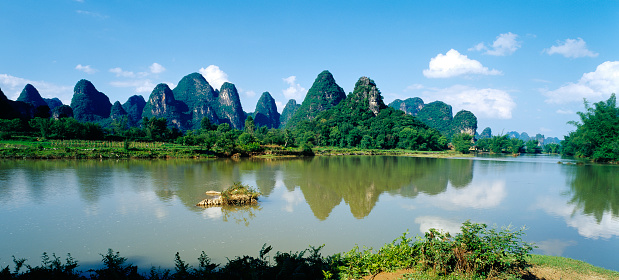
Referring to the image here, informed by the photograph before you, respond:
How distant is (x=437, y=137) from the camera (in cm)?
6288

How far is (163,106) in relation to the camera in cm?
10444

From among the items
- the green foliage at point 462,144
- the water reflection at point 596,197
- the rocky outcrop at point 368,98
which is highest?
the rocky outcrop at point 368,98

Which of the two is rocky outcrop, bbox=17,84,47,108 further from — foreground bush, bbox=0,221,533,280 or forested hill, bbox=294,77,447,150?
foreground bush, bbox=0,221,533,280

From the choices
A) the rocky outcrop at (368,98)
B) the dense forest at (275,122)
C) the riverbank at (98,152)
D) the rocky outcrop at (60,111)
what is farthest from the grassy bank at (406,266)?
the rocky outcrop at (368,98)

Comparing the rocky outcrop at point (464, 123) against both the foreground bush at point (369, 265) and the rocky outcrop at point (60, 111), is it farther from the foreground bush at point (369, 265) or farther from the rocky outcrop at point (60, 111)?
the rocky outcrop at point (60, 111)

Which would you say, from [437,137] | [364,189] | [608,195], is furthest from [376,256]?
[437,137]

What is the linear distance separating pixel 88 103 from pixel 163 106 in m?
21.6

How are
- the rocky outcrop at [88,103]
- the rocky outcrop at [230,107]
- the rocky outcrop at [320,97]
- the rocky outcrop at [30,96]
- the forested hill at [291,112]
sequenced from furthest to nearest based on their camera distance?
the rocky outcrop at [230,107] → the rocky outcrop at [320,97] → the rocky outcrop at [88,103] → the rocky outcrop at [30,96] → the forested hill at [291,112]

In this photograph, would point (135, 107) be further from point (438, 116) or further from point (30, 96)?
point (438, 116)

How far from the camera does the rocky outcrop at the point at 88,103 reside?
284 feet

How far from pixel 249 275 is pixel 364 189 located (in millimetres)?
11515

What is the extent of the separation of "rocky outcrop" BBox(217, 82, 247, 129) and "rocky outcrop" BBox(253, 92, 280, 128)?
11673 millimetres

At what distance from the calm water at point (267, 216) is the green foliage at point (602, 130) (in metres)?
24.7

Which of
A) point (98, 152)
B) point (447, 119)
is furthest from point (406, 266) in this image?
point (447, 119)
